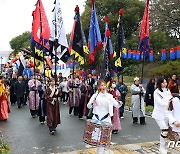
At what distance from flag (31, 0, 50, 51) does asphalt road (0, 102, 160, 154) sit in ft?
9.63

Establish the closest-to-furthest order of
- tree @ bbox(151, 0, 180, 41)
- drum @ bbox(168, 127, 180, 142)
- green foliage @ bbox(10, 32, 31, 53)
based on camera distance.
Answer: drum @ bbox(168, 127, 180, 142) < tree @ bbox(151, 0, 180, 41) < green foliage @ bbox(10, 32, 31, 53)

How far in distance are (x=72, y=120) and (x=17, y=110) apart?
407 cm

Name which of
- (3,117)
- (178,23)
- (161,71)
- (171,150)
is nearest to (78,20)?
(3,117)

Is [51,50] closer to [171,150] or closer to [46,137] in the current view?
[46,137]

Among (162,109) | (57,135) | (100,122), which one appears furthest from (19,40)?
(162,109)

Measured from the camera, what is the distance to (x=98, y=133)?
21.4 ft

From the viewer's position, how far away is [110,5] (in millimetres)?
28219

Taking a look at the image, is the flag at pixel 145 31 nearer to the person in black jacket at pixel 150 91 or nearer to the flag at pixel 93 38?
the flag at pixel 93 38

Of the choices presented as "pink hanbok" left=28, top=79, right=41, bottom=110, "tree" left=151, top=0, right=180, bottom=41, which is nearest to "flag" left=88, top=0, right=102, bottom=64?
"pink hanbok" left=28, top=79, right=41, bottom=110

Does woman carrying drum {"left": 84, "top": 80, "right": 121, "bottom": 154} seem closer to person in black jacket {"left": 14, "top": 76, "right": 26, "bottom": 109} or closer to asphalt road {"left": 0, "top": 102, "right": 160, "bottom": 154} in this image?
asphalt road {"left": 0, "top": 102, "right": 160, "bottom": 154}

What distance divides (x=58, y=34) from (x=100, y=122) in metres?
5.82

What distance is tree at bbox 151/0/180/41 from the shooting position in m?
33.8

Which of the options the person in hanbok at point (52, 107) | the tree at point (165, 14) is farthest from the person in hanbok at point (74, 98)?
the tree at point (165, 14)

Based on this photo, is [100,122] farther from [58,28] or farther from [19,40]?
[19,40]
